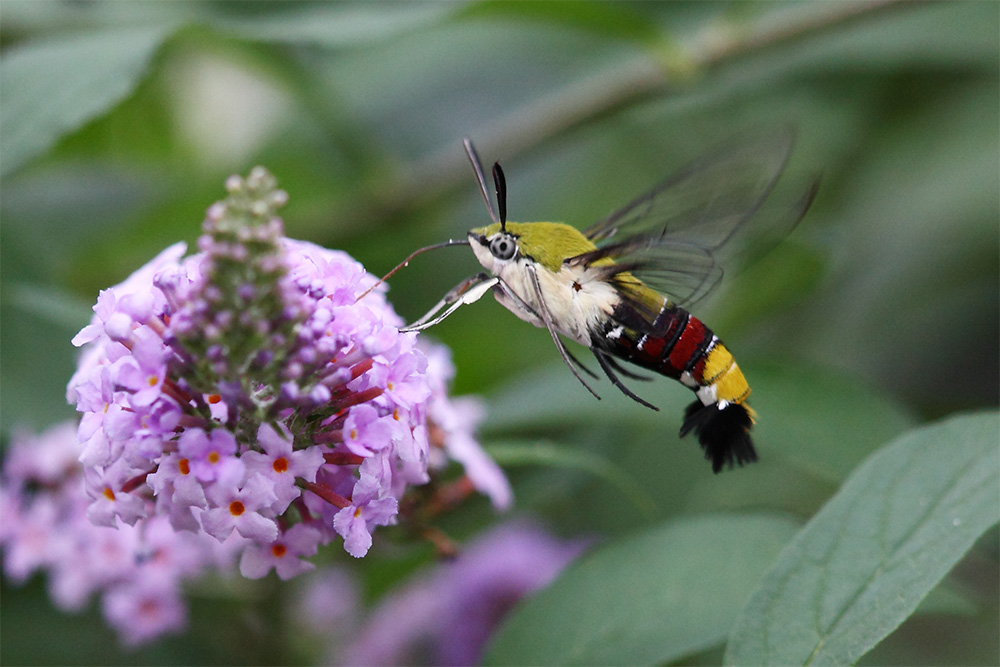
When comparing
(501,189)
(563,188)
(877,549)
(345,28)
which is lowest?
(877,549)

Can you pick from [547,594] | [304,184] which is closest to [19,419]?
[547,594]

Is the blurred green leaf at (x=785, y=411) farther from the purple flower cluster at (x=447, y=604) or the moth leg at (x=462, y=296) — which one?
the purple flower cluster at (x=447, y=604)

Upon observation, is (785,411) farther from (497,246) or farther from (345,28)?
(345,28)

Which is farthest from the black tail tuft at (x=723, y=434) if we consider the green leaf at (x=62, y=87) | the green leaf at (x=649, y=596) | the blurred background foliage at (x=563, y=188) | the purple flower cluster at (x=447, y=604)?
the green leaf at (x=62, y=87)

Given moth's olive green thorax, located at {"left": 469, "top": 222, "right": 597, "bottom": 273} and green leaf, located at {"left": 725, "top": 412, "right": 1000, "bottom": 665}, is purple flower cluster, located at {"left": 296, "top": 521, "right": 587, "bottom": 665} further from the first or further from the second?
green leaf, located at {"left": 725, "top": 412, "right": 1000, "bottom": 665}

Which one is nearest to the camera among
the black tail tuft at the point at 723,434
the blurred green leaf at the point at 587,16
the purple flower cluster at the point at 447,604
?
the black tail tuft at the point at 723,434

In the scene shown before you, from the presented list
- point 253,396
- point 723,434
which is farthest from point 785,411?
point 253,396
